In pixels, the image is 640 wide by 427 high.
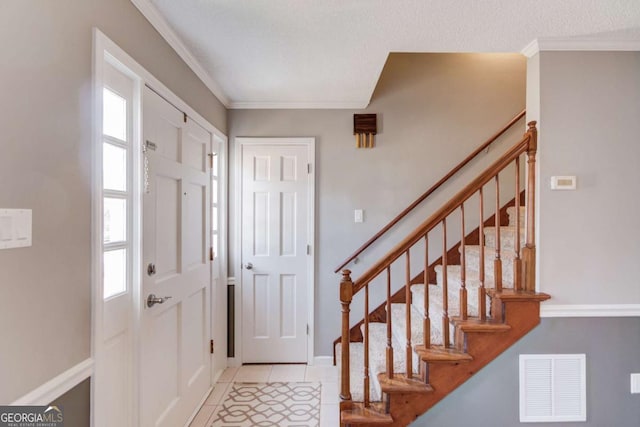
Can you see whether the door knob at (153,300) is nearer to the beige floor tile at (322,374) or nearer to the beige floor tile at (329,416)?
the beige floor tile at (329,416)

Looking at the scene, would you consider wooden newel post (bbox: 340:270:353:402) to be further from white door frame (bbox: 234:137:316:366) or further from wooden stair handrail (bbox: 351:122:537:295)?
white door frame (bbox: 234:137:316:366)

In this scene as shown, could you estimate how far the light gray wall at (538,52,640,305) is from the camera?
1947mm

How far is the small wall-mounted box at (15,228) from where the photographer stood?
0.88m

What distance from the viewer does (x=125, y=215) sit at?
60.0 inches

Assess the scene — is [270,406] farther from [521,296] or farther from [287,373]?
[521,296]

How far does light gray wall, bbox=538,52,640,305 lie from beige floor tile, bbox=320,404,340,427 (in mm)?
1560

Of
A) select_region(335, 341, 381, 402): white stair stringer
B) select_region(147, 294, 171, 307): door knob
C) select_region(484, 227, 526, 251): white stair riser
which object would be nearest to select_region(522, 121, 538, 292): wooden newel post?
select_region(484, 227, 526, 251): white stair riser

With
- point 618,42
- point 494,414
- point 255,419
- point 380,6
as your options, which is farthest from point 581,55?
point 255,419

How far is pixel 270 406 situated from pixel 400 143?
2396 mm

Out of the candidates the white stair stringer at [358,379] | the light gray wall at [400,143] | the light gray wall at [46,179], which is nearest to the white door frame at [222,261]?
the light gray wall at [400,143]

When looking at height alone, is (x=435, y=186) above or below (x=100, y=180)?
above

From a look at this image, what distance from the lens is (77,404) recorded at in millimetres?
1179

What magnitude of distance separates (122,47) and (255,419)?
232 cm

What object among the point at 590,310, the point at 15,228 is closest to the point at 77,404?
the point at 15,228
